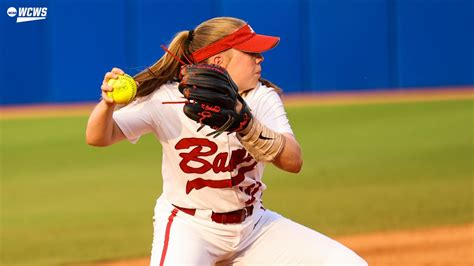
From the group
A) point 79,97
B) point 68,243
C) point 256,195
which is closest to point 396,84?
point 79,97

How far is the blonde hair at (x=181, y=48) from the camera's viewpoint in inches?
143

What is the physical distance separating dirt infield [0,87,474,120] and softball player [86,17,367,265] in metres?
9.64

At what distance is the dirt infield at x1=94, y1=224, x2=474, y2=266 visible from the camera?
5918 millimetres

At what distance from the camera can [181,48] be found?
145 inches

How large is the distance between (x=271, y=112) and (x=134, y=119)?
1.81 feet

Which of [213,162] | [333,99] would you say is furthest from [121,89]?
[333,99]

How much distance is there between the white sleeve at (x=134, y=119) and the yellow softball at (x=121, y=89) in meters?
0.27

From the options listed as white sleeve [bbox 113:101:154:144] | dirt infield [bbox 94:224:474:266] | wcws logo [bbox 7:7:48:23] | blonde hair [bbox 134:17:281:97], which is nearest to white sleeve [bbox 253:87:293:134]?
blonde hair [bbox 134:17:281:97]

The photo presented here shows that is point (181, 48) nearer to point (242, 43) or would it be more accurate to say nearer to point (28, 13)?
point (242, 43)

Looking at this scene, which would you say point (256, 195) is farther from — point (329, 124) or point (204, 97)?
point (329, 124)

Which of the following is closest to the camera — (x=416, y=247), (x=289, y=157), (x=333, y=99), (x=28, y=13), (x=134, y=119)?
(x=289, y=157)

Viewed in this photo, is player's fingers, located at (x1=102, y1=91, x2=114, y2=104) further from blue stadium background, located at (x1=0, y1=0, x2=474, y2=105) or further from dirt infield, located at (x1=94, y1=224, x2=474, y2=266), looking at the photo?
blue stadium background, located at (x1=0, y1=0, x2=474, y2=105)

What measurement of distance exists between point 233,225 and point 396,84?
1127 cm

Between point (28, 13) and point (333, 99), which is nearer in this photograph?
point (28, 13)
